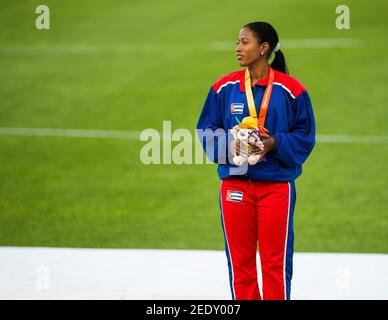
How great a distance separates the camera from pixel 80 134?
A: 51.3 ft

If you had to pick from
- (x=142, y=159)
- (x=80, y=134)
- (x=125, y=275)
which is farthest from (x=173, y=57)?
(x=125, y=275)

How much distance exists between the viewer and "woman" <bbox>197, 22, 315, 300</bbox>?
5.43 metres

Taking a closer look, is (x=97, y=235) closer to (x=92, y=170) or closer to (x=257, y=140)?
(x=92, y=170)

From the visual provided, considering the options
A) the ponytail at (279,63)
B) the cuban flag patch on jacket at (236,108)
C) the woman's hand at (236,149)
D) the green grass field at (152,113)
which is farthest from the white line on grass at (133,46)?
the woman's hand at (236,149)

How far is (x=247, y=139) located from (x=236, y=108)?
27 centimetres

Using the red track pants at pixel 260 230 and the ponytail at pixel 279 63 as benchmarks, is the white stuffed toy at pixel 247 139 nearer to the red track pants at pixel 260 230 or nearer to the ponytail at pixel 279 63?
the red track pants at pixel 260 230

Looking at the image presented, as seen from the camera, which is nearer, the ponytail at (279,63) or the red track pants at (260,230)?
the red track pants at (260,230)

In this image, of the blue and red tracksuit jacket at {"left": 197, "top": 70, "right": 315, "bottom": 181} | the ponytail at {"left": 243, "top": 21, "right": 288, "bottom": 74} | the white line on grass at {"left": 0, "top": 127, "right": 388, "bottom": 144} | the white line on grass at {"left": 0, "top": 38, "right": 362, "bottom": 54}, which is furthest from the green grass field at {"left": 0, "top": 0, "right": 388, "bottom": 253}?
the ponytail at {"left": 243, "top": 21, "right": 288, "bottom": 74}

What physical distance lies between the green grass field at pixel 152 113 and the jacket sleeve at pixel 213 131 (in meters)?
4.25

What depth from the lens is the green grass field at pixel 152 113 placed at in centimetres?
1078

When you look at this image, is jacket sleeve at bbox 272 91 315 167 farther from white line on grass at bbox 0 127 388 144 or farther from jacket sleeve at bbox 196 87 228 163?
white line on grass at bbox 0 127 388 144

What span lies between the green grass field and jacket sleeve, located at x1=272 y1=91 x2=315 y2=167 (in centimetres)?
425

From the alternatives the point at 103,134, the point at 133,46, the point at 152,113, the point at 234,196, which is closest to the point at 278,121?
the point at 234,196

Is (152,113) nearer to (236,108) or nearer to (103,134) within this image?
(103,134)
